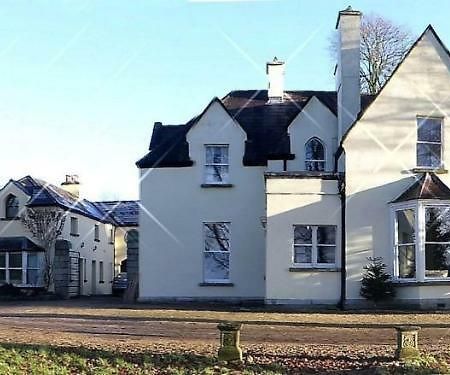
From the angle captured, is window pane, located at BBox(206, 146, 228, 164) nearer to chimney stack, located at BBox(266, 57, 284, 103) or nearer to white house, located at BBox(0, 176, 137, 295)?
chimney stack, located at BBox(266, 57, 284, 103)

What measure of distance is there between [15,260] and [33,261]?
1022 millimetres

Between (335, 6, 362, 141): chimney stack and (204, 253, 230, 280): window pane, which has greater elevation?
(335, 6, 362, 141): chimney stack

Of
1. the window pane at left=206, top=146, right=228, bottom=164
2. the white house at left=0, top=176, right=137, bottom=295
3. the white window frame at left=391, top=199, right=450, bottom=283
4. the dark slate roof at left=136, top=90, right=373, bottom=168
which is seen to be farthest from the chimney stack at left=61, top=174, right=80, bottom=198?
the white window frame at left=391, top=199, right=450, bottom=283

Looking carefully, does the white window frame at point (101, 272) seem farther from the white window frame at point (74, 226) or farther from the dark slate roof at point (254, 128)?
the dark slate roof at point (254, 128)

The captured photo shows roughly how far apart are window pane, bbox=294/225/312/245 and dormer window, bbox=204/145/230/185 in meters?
5.07

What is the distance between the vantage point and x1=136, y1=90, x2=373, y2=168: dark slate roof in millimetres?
28562

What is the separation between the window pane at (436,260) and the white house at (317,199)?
4cm

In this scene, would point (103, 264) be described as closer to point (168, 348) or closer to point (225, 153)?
point (225, 153)

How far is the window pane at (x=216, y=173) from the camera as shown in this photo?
28.6 meters

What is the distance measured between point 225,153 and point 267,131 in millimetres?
2124

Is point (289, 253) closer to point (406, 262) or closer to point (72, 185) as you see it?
point (406, 262)

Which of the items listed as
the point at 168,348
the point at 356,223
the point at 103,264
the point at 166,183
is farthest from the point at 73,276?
the point at 168,348

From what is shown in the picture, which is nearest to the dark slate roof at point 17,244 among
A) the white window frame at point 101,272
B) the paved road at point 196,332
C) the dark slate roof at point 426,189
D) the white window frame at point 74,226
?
the white window frame at point 74,226

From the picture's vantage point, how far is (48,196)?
133 feet
